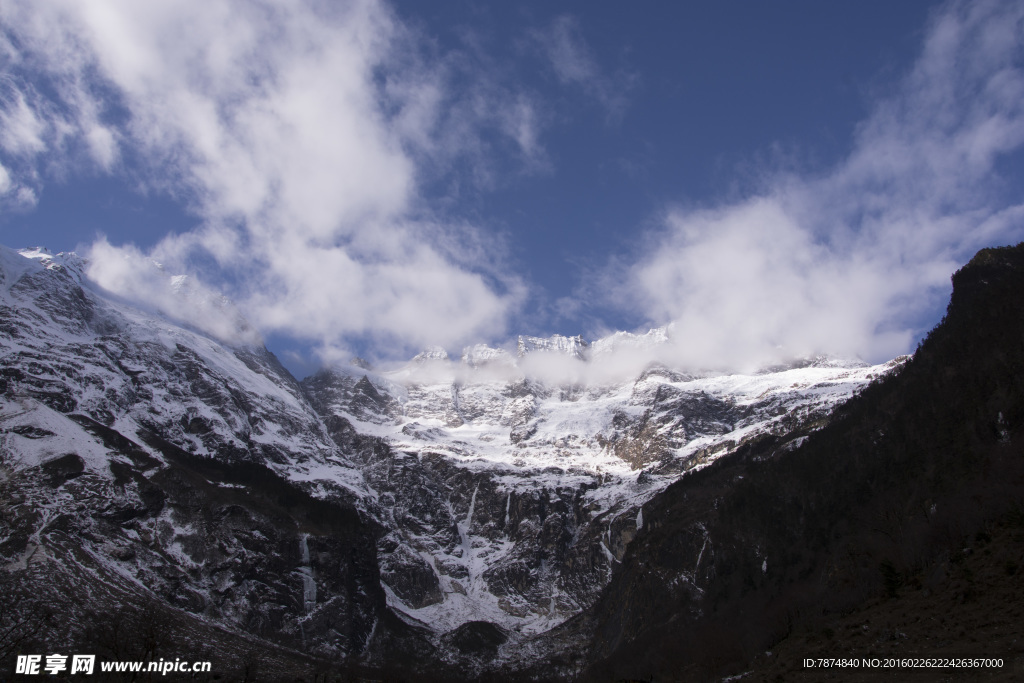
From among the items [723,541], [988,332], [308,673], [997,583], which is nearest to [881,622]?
[997,583]

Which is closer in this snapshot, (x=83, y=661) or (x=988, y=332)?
(x=83, y=661)

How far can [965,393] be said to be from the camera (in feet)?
452

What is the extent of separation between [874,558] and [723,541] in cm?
7087

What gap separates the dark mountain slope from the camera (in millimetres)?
69000

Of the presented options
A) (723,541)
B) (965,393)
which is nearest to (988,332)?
(965,393)

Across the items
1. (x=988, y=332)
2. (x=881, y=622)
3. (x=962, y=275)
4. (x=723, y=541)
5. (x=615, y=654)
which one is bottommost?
(x=615, y=654)

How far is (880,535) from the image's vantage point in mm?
125312

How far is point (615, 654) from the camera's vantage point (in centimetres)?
18075

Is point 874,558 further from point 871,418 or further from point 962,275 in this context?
point 962,275

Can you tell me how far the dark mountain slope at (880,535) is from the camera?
2717 inches

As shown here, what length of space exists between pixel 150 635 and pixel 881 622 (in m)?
102

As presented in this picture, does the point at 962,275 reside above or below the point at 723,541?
above

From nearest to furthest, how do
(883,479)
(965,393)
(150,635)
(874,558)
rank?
1. (150,635)
2. (874,558)
3. (965,393)
4. (883,479)

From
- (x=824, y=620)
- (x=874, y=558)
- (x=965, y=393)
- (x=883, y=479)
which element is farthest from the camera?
(x=883, y=479)
